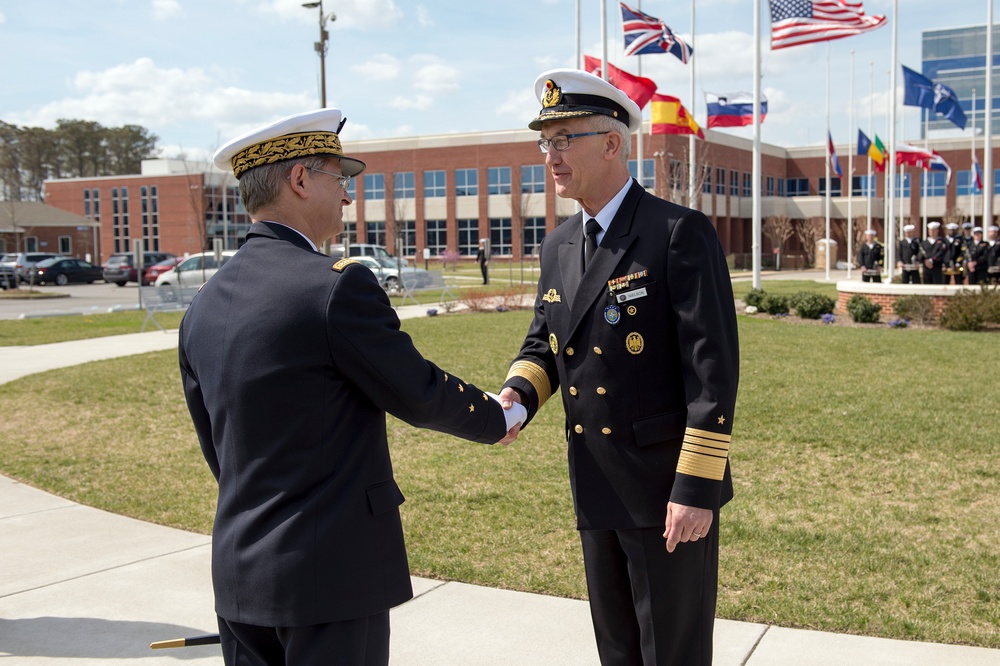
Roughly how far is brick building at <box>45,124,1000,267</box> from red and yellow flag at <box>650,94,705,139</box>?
3441cm

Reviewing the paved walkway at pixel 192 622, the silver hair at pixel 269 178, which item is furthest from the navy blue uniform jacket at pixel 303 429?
the paved walkway at pixel 192 622

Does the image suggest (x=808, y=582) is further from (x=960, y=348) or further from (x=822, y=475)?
(x=960, y=348)

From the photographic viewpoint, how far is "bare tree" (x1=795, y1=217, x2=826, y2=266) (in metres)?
64.2

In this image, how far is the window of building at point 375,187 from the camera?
71.9 m

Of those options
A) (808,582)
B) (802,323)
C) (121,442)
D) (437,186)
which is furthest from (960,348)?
(437,186)

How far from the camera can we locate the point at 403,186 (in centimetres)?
7112

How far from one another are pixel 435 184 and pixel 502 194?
19.2 feet

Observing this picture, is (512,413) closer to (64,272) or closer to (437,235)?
(64,272)

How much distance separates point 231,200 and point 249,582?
264 ft

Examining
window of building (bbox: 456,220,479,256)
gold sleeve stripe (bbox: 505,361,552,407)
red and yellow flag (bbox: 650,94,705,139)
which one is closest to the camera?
gold sleeve stripe (bbox: 505,361,552,407)

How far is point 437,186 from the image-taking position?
70000mm

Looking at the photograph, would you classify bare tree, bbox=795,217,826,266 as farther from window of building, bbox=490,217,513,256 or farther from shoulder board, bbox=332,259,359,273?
shoulder board, bbox=332,259,359,273

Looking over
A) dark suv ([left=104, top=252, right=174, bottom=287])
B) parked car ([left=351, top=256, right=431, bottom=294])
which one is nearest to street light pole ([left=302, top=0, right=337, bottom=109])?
parked car ([left=351, top=256, right=431, bottom=294])

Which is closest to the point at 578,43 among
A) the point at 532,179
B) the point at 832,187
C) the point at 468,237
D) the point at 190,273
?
the point at 190,273
